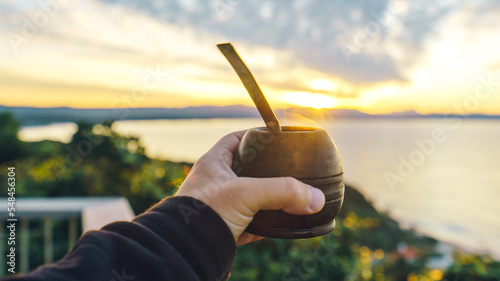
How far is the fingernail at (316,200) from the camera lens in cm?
100

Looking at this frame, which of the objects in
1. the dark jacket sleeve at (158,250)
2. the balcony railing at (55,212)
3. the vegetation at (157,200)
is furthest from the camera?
the vegetation at (157,200)

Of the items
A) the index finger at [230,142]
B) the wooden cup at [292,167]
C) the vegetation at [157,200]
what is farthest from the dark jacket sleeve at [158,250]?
the vegetation at [157,200]

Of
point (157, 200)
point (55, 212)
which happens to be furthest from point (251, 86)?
point (157, 200)

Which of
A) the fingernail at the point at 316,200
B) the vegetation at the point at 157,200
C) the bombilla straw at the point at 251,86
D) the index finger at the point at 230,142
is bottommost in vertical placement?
the vegetation at the point at 157,200

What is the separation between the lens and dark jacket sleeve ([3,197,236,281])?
2.43ft

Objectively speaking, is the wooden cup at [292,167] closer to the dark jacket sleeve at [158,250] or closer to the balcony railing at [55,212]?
the dark jacket sleeve at [158,250]

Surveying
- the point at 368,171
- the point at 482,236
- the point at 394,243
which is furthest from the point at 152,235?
the point at 368,171

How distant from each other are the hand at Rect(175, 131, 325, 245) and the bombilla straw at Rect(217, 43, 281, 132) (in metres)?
0.20

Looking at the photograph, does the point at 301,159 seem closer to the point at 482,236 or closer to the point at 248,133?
the point at 248,133

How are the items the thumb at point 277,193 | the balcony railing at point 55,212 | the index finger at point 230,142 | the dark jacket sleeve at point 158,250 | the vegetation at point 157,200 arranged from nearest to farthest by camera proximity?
the dark jacket sleeve at point 158,250, the thumb at point 277,193, the index finger at point 230,142, the balcony railing at point 55,212, the vegetation at point 157,200

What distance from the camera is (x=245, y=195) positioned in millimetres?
958

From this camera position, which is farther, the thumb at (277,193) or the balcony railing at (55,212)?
the balcony railing at (55,212)

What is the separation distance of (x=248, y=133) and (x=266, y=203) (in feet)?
0.82

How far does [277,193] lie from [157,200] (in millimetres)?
3111
